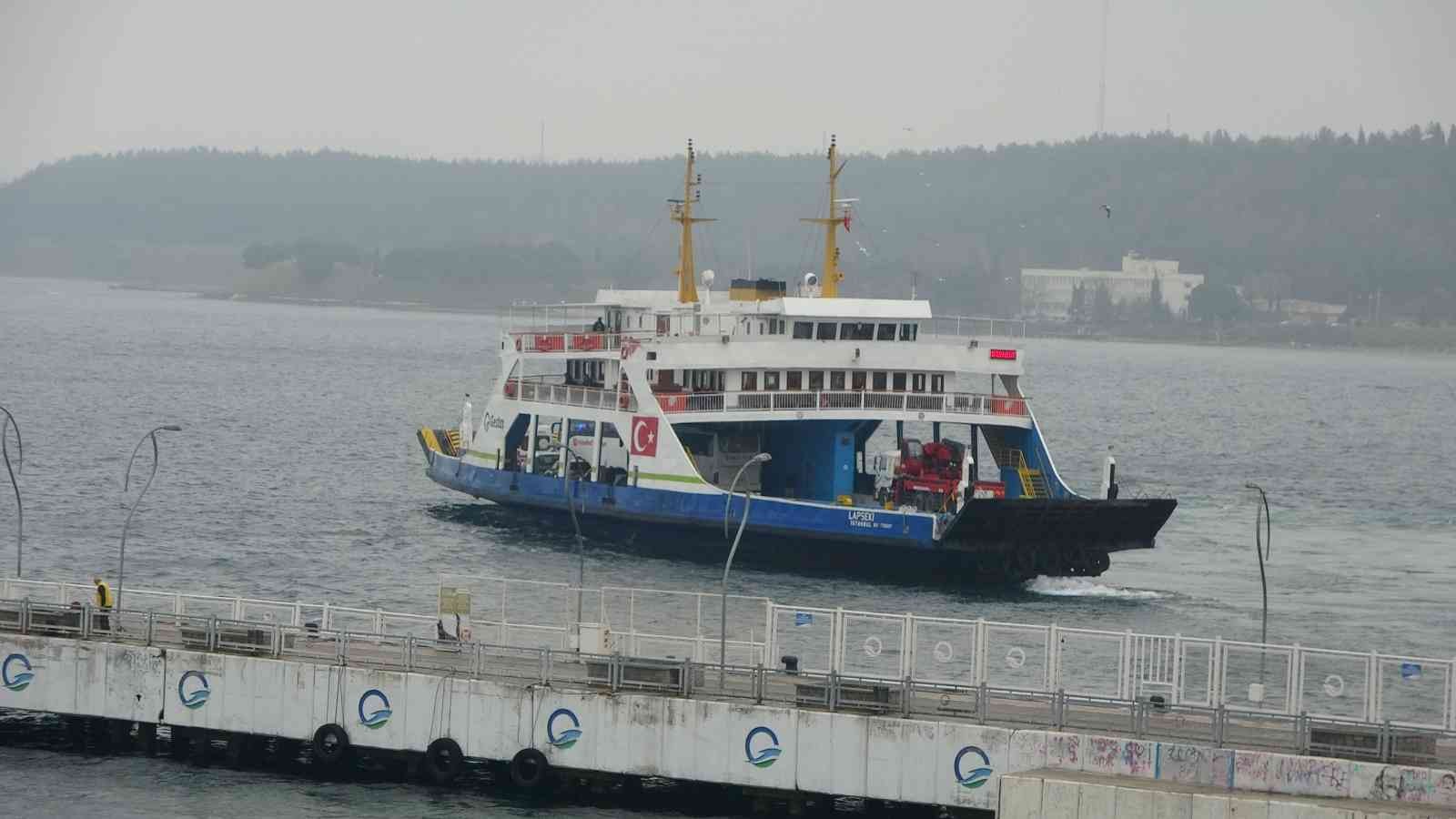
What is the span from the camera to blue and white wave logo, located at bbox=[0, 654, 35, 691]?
3738 centimetres

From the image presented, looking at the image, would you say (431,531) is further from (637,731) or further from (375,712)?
(637,731)

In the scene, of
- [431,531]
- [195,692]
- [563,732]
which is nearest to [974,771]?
[563,732]

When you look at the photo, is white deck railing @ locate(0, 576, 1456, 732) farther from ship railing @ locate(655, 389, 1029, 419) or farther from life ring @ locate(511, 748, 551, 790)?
ship railing @ locate(655, 389, 1029, 419)

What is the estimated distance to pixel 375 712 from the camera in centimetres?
3591

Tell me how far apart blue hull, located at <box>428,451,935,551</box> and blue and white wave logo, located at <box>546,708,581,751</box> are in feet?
66.7

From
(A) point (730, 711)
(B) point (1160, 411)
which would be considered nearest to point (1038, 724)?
(A) point (730, 711)

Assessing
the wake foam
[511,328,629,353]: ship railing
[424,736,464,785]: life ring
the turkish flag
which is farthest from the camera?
[511,328,629,353]: ship railing

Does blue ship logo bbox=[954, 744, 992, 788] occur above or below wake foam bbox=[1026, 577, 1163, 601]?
below

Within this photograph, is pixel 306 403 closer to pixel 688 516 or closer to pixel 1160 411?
pixel 1160 411

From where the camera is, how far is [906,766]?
33.4 meters

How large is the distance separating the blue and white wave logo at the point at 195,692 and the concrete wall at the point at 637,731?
20 millimetres

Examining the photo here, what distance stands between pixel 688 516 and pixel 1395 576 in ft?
63.9

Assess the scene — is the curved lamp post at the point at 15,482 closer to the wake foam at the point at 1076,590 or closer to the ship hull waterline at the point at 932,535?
the ship hull waterline at the point at 932,535

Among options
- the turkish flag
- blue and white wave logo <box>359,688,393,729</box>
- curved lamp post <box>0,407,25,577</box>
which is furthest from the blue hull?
blue and white wave logo <box>359,688,393,729</box>
